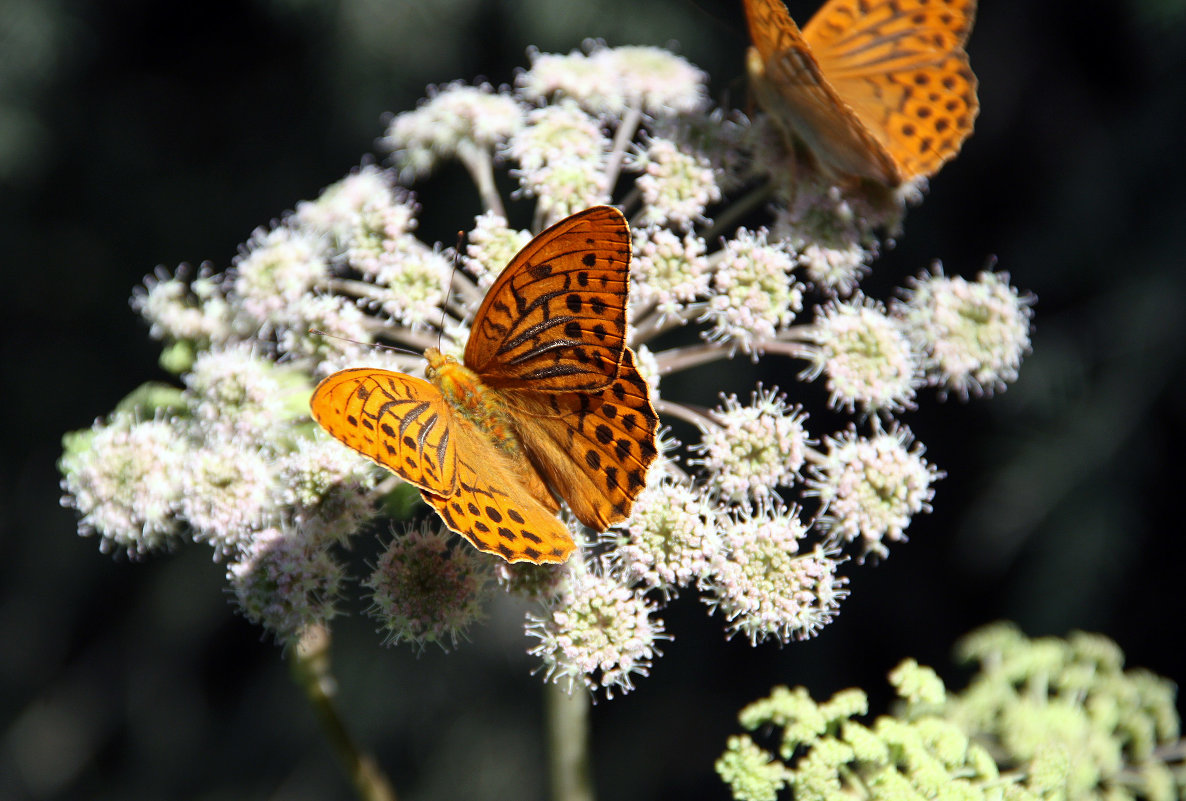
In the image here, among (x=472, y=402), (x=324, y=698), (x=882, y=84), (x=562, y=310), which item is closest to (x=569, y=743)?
(x=324, y=698)

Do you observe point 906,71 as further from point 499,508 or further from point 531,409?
point 499,508

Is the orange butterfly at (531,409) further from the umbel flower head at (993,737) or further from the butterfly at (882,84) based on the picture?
the butterfly at (882,84)

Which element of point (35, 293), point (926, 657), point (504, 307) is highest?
point (35, 293)

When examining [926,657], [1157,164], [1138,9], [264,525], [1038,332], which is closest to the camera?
[264,525]

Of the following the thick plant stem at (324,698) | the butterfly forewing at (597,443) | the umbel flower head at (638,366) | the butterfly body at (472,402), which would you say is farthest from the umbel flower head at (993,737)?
the thick plant stem at (324,698)

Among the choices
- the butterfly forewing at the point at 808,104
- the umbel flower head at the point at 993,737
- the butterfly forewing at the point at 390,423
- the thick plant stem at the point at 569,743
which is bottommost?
the umbel flower head at the point at 993,737

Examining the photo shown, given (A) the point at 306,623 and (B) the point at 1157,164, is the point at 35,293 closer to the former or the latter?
(A) the point at 306,623

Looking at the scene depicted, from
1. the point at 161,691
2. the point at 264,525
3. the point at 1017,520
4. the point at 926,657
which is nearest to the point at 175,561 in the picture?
the point at 161,691
